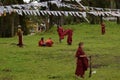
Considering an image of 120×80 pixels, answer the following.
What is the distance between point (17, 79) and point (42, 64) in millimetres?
4752

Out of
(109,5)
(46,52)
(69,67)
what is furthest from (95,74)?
(109,5)

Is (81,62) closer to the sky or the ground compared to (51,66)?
closer to the sky

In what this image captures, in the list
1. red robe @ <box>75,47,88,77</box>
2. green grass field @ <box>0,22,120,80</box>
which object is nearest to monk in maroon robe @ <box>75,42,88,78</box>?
red robe @ <box>75,47,88,77</box>

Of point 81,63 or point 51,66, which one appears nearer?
point 81,63

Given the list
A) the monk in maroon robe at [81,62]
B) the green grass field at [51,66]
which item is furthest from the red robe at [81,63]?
the green grass field at [51,66]

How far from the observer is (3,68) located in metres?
20.2

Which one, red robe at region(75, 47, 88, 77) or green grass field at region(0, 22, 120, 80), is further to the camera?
green grass field at region(0, 22, 120, 80)

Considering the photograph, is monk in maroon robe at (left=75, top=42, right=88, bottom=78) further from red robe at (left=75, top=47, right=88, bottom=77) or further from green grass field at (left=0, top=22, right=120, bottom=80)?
green grass field at (left=0, top=22, right=120, bottom=80)

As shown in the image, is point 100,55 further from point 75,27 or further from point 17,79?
point 75,27

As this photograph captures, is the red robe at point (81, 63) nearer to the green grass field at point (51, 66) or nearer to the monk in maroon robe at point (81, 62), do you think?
the monk in maroon robe at point (81, 62)

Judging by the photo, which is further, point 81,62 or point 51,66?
point 51,66

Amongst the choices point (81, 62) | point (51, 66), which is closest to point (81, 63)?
point (81, 62)

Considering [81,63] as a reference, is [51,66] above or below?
below

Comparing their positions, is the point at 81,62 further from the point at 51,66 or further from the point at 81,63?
the point at 51,66
